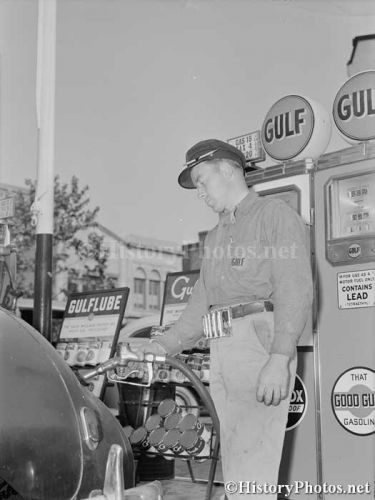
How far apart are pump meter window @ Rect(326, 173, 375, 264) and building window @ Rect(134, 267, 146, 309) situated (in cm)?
2182

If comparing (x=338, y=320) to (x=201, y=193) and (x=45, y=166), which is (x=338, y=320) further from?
(x=45, y=166)

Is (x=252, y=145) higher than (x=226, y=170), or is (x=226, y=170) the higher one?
(x=252, y=145)

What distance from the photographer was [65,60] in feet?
24.4

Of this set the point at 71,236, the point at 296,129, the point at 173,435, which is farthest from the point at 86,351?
the point at 71,236

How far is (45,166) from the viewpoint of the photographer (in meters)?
6.20

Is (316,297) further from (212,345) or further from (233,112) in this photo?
(233,112)

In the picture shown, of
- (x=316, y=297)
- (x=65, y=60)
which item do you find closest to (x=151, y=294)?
(x=65, y=60)

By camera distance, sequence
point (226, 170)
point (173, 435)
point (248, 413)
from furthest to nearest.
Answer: point (173, 435) < point (226, 170) < point (248, 413)

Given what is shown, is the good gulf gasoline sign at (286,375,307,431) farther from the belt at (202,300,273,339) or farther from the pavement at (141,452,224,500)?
the belt at (202,300,273,339)

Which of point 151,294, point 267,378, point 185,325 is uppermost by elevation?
point 151,294

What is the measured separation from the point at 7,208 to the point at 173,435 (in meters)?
2.64

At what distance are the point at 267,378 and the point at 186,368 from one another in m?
0.34

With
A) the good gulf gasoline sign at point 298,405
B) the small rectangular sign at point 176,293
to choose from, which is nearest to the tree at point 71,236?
the small rectangular sign at point 176,293

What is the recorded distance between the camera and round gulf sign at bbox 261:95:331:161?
158 inches
